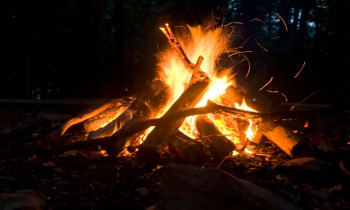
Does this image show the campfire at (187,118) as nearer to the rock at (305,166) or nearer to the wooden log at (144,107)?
the wooden log at (144,107)

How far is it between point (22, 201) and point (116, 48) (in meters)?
8.23

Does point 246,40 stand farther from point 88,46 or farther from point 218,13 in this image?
point 88,46

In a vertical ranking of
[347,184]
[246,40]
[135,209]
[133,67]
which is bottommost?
[135,209]

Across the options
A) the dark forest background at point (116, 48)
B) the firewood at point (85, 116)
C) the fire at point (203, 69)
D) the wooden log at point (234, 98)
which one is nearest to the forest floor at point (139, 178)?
the firewood at point (85, 116)

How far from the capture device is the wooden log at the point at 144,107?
4.07m

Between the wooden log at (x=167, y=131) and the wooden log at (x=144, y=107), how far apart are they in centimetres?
46

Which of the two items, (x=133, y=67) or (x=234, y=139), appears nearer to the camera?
(x=234, y=139)

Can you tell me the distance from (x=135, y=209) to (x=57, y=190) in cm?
89

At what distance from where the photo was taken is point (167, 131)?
3.60m

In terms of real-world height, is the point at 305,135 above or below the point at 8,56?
below

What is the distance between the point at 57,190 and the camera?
2.88 meters

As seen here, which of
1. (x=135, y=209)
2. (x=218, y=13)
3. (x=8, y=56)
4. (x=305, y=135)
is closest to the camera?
(x=135, y=209)

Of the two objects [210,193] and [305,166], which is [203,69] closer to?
[305,166]

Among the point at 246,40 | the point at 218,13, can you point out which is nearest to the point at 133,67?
the point at 218,13
